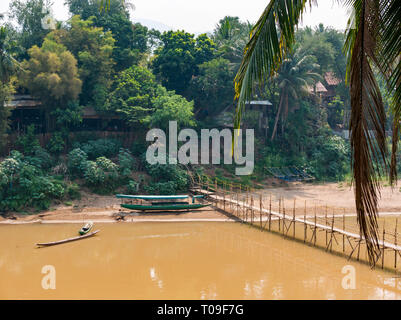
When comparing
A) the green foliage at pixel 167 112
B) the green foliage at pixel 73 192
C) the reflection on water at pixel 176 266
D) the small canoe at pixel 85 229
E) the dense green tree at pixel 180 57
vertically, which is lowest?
the reflection on water at pixel 176 266

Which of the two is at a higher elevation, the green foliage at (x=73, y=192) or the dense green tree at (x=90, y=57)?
the dense green tree at (x=90, y=57)

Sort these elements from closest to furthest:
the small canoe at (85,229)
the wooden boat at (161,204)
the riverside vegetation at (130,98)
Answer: the small canoe at (85,229) → the wooden boat at (161,204) → the riverside vegetation at (130,98)

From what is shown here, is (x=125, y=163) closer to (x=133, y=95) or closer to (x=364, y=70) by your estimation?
(x=133, y=95)

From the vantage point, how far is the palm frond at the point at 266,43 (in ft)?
9.05

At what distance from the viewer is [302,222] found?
14.1 m

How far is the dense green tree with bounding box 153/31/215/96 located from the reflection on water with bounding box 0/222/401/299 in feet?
40.1

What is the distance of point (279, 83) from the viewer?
998 inches

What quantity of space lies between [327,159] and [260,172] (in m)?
4.96

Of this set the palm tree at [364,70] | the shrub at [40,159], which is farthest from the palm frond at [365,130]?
the shrub at [40,159]

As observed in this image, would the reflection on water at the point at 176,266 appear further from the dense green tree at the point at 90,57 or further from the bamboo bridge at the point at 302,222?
the dense green tree at the point at 90,57

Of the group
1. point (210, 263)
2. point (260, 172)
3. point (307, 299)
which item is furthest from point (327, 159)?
point (307, 299)

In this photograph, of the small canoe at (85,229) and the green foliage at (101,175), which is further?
the green foliage at (101,175)

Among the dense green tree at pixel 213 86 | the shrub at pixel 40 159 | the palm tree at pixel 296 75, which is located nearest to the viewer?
the shrub at pixel 40 159

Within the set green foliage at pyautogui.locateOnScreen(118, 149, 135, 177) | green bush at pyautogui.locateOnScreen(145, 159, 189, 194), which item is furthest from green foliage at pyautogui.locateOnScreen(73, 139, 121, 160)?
green bush at pyautogui.locateOnScreen(145, 159, 189, 194)
